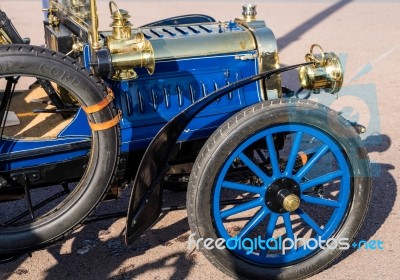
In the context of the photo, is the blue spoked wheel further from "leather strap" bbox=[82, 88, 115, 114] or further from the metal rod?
the metal rod

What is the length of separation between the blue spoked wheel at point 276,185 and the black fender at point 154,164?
0.50ft

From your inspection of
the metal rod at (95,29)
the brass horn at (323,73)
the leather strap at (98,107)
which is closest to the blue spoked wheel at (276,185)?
the brass horn at (323,73)

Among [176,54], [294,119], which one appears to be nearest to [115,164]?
[176,54]

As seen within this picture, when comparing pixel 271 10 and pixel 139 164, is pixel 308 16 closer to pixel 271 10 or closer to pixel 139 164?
pixel 271 10

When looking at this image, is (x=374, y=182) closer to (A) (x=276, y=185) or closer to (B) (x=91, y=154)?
(A) (x=276, y=185)

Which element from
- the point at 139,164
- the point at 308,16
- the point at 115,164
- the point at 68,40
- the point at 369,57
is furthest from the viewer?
the point at 308,16

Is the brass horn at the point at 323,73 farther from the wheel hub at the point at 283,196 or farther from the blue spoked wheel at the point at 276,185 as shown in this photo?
the wheel hub at the point at 283,196

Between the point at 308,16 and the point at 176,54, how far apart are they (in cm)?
680

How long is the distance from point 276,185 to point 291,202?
108mm

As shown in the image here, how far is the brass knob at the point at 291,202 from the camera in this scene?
109 inches

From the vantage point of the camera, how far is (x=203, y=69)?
2.98 metres

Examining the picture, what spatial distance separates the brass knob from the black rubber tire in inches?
32.2

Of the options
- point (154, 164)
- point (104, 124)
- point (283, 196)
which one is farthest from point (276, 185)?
point (104, 124)

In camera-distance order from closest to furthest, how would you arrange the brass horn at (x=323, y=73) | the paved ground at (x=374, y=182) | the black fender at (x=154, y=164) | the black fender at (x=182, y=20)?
the black fender at (x=154, y=164)
the brass horn at (x=323, y=73)
the paved ground at (x=374, y=182)
the black fender at (x=182, y=20)
